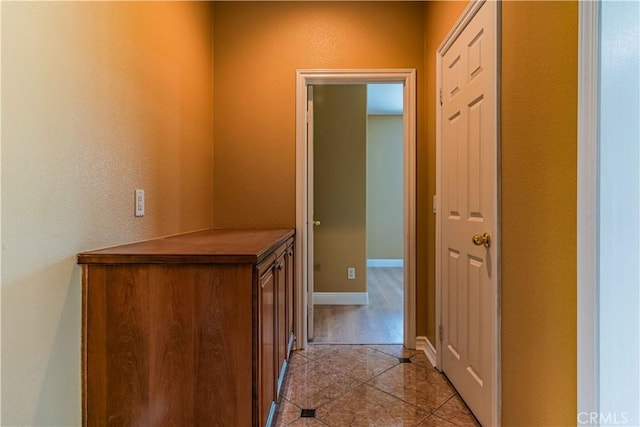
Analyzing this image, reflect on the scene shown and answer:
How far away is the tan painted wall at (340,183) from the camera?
378 centimetres

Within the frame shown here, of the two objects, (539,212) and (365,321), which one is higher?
(539,212)

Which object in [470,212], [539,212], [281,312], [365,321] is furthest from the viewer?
[365,321]

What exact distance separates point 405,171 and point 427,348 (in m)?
1.30

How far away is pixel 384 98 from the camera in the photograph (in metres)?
5.34

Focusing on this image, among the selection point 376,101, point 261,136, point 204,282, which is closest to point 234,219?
point 261,136

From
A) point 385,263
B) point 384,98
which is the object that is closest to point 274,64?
point 384,98

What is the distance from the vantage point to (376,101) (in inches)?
216

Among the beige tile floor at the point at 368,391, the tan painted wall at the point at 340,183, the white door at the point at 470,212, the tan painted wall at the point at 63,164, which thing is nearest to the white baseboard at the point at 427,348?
the beige tile floor at the point at 368,391

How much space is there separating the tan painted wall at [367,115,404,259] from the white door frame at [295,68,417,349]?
376 cm

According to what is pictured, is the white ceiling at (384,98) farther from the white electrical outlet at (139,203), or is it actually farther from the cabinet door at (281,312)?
the white electrical outlet at (139,203)

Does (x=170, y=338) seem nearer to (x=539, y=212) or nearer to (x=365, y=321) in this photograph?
(x=539, y=212)

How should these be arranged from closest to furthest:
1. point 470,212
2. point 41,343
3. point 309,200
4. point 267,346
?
point 41,343 < point 267,346 < point 470,212 < point 309,200

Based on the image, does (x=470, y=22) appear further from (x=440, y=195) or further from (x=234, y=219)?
(x=234, y=219)

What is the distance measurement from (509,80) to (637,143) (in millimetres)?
588
